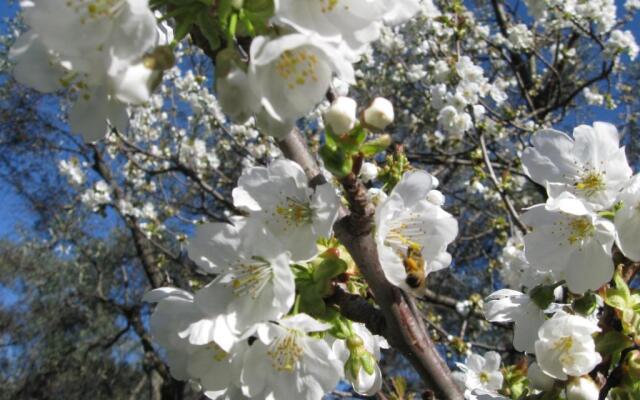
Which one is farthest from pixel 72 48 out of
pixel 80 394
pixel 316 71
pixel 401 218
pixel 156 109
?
pixel 80 394

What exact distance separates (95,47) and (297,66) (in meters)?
0.27

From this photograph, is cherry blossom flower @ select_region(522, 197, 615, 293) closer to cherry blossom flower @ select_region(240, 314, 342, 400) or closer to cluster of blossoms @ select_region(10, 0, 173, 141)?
cherry blossom flower @ select_region(240, 314, 342, 400)

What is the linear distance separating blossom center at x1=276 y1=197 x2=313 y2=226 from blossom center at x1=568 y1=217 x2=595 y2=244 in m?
0.62

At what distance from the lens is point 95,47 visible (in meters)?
0.75

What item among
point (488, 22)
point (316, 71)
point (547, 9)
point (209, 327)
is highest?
point (316, 71)

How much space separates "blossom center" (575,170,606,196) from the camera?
4.02 ft

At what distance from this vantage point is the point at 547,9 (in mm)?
5113

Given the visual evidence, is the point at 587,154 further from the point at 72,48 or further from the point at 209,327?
the point at 72,48

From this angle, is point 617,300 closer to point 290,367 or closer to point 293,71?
point 290,367

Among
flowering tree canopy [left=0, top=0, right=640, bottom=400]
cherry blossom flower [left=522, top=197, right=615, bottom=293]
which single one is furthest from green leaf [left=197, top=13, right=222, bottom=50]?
cherry blossom flower [left=522, top=197, right=615, bottom=293]

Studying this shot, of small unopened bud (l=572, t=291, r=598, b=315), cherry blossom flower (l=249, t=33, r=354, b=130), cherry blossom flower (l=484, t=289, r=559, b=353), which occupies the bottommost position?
cherry blossom flower (l=484, t=289, r=559, b=353)

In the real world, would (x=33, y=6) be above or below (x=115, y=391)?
above

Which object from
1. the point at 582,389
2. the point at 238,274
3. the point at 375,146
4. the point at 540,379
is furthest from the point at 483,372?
the point at 375,146

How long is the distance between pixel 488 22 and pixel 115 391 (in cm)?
923
